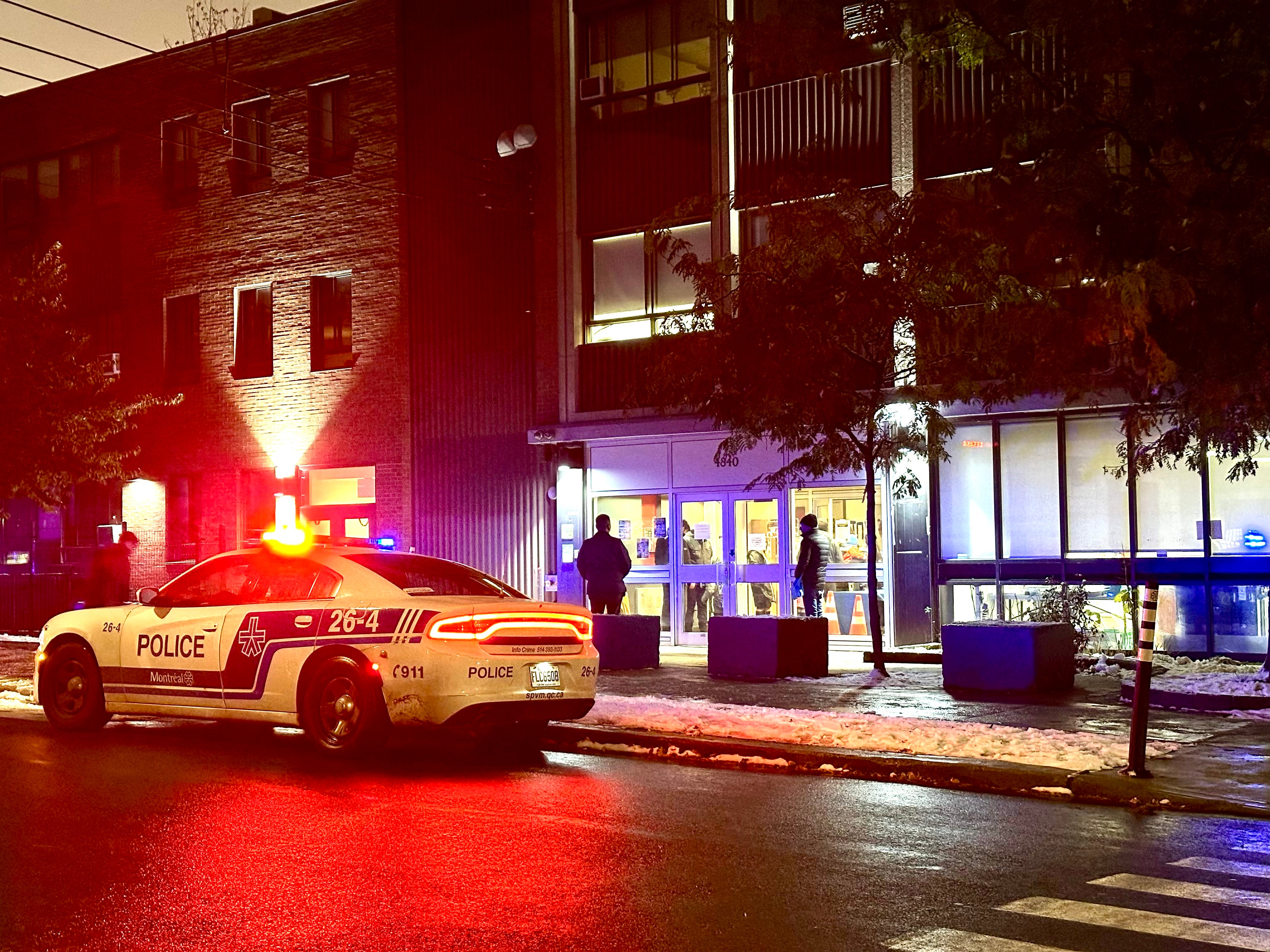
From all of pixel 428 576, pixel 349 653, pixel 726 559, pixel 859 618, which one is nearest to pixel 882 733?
pixel 428 576

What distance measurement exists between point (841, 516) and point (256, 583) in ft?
37.0

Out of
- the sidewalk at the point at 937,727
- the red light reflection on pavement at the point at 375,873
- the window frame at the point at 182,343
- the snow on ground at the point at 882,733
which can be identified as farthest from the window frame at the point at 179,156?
the red light reflection on pavement at the point at 375,873

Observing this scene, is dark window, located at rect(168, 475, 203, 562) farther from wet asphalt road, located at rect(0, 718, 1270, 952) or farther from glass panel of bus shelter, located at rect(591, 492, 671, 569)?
wet asphalt road, located at rect(0, 718, 1270, 952)

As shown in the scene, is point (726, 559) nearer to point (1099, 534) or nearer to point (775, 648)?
Result: point (1099, 534)

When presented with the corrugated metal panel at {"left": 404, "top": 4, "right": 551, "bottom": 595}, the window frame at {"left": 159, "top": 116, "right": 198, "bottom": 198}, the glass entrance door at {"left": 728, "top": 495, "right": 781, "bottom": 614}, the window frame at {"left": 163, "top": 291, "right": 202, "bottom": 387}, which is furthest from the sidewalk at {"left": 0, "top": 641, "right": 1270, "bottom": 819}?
the window frame at {"left": 159, "top": 116, "right": 198, "bottom": 198}

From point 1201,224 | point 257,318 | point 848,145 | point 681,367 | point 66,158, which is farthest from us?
point 66,158

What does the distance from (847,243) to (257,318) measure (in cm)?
1494

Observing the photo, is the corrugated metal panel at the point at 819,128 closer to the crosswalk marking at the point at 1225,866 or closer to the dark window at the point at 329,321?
the dark window at the point at 329,321

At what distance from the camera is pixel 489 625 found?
11.2m

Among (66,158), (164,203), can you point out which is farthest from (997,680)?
(66,158)

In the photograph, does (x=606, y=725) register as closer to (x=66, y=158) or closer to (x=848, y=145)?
(x=848, y=145)

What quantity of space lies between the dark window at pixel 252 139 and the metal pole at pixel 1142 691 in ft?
69.9

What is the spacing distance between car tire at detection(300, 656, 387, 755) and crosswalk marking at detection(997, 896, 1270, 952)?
224 inches

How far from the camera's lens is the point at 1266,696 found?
13750mm
